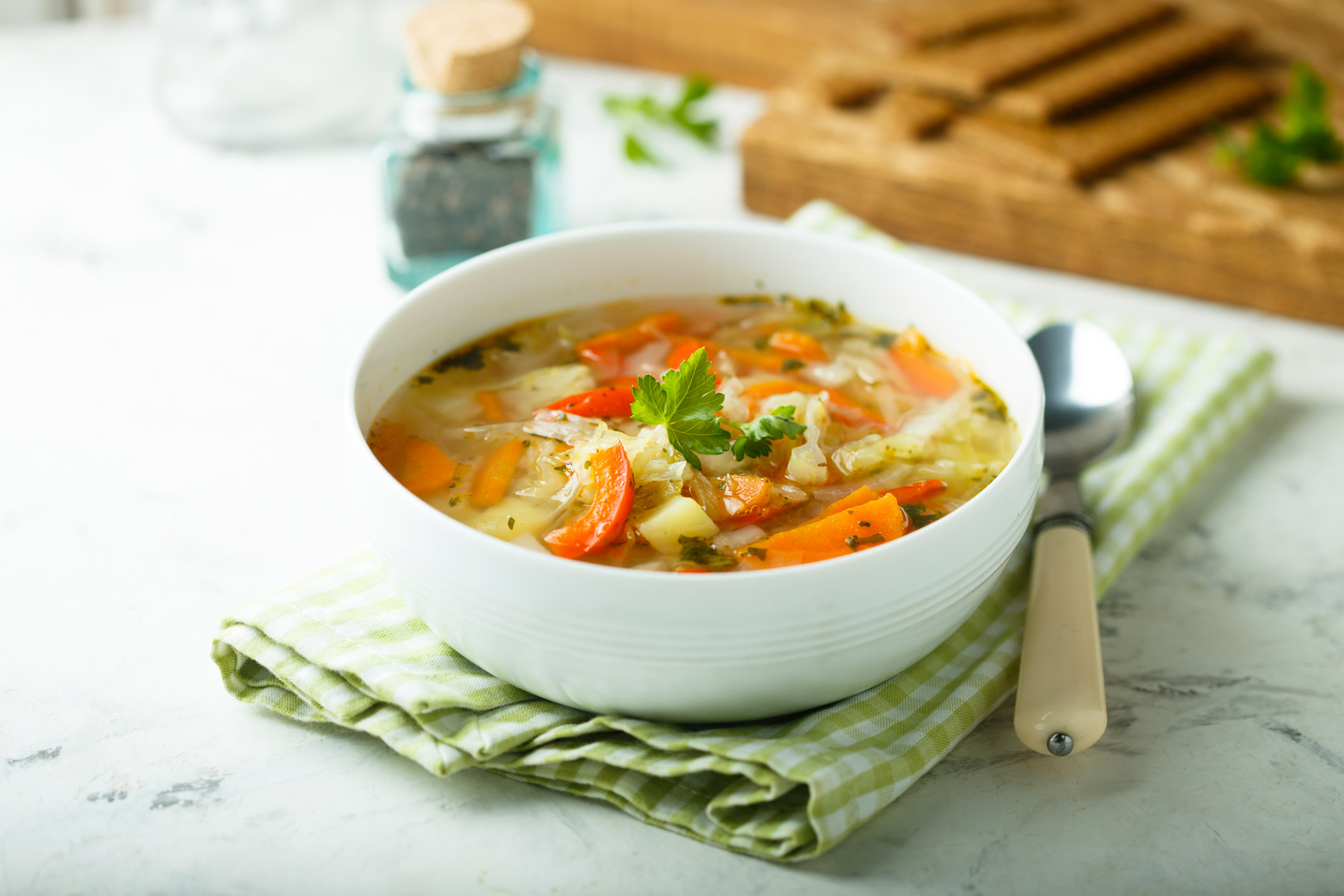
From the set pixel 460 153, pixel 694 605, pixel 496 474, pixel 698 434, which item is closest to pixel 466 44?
pixel 460 153

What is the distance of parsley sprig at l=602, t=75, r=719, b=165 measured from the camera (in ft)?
11.1

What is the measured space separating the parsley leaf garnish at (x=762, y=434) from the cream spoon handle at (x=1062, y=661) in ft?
1.40

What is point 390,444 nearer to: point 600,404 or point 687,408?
point 600,404

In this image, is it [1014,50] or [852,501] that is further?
[1014,50]

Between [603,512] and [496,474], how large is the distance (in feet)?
0.76

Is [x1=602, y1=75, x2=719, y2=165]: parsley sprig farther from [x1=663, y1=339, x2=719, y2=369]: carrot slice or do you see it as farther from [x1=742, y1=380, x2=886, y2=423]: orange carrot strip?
[x1=742, y1=380, x2=886, y2=423]: orange carrot strip

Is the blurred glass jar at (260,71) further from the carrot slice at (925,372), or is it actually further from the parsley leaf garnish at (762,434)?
the parsley leaf garnish at (762,434)

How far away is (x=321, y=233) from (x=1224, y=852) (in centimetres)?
250

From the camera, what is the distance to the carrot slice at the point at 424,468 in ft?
5.82

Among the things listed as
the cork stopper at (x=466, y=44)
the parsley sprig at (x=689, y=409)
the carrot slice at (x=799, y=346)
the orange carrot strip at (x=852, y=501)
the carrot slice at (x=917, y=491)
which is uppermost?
the cork stopper at (x=466, y=44)

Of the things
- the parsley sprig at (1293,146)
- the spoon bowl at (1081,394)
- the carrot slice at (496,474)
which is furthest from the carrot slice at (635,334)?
the parsley sprig at (1293,146)

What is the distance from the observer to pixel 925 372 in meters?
2.04

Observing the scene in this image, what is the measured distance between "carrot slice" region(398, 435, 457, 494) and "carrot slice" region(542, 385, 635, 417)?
0.61 feet

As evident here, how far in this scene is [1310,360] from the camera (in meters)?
2.64
